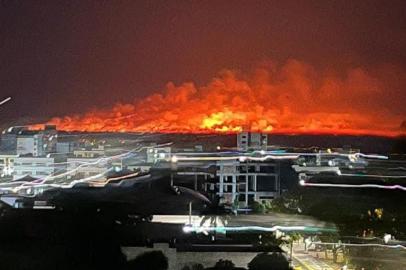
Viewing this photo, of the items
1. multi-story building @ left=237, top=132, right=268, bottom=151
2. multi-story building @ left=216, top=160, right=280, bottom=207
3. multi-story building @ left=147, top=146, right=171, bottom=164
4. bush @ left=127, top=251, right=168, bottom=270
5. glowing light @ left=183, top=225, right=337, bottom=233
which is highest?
multi-story building @ left=237, top=132, right=268, bottom=151

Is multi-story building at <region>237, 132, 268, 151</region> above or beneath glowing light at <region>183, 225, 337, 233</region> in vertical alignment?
above

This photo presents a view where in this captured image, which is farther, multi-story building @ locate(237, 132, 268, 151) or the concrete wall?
multi-story building @ locate(237, 132, 268, 151)

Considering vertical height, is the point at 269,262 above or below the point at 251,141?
below

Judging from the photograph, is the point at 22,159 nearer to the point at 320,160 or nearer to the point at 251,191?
the point at 251,191

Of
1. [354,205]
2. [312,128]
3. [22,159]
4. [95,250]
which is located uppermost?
[312,128]

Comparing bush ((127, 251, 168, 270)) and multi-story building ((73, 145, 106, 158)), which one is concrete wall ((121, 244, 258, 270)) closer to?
bush ((127, 251, 168, 270))

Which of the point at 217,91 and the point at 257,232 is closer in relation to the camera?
the point at 257,232

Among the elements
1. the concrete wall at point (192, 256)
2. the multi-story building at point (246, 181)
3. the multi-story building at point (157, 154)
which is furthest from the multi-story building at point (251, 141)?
the concrete wall at point (192, 256)

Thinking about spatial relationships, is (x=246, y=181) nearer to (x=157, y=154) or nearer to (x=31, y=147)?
(x=157, y=154)

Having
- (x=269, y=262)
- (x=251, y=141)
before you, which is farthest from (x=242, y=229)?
(x=251, y=141)

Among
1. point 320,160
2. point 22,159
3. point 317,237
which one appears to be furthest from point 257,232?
point 22,159

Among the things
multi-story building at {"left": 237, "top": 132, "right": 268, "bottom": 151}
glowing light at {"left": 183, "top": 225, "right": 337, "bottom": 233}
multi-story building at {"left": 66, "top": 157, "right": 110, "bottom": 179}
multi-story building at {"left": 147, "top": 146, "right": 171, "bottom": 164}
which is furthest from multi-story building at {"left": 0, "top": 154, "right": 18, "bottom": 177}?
multi-story building at {"left": 237, "top": 132, "right": 268, "bottom": 151}
